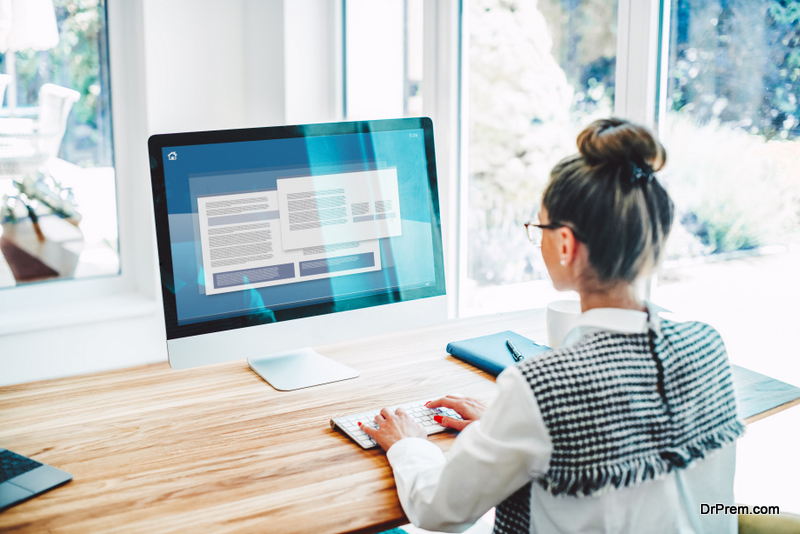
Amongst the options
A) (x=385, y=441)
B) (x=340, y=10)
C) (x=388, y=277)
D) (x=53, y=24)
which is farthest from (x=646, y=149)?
(x=53, y=24)

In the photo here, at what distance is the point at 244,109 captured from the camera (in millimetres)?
2844

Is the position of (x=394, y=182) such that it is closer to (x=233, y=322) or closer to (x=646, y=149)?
(x=233, y=322)

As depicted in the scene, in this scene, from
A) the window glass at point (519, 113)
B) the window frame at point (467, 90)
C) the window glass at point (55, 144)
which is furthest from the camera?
the window glass at point (55, 144)

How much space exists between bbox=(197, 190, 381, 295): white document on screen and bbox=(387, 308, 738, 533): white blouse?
525 millimetres

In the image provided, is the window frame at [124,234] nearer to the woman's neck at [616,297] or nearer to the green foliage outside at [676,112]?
the green foliage outside at [676,112]

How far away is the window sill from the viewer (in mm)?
2486

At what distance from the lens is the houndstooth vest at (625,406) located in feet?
2.84

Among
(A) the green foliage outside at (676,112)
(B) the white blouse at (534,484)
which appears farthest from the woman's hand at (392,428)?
(A) the green foliage outside at (676,112)

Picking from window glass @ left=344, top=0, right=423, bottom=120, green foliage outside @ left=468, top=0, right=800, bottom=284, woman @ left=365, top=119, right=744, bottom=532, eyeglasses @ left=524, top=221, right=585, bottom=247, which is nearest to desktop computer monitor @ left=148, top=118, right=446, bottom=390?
eyeglasses @ left=524, top=221, right=585, bottom=247

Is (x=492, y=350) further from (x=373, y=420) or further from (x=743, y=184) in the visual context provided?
(x=743, y=184)

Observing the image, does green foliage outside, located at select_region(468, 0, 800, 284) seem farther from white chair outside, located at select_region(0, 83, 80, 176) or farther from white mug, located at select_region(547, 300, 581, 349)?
white chair outside, located at select_region(0, 83, 80, 176)

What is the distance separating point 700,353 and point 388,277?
2.29 ft

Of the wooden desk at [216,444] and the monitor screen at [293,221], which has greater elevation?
the monitor screen at [293,221]

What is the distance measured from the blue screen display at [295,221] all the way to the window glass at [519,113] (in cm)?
79
